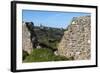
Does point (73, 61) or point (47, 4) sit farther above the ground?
point (47, 4)

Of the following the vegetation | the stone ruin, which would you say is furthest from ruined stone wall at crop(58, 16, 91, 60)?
the stone ruin

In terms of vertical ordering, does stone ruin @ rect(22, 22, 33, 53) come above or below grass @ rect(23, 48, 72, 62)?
above

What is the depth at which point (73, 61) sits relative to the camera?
1.71 meters

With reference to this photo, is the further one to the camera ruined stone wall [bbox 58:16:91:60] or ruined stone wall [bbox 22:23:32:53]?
ruined stone wall [bbox 58:16:91:60]

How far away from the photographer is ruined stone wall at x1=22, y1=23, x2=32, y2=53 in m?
1.56

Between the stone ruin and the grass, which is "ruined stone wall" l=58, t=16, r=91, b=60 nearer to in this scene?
the grass

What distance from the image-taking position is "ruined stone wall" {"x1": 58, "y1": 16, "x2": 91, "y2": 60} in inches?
66.6

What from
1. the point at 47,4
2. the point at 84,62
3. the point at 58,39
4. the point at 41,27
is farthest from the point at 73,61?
the point at 47,4

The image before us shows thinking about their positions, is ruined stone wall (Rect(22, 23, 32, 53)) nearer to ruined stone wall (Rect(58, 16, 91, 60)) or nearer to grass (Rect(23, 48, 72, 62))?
grass (Rect(23, 48, 72, 62))

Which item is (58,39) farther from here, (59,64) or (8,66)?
(8,66)

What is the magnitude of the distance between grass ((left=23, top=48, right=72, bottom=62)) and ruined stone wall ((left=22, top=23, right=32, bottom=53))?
4 cm

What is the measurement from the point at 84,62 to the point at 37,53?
0.40 metres

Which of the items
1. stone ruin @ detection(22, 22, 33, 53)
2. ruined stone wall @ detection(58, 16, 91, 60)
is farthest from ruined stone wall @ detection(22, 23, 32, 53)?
ruined stone wall @ detection(58, 16, 91, 60)

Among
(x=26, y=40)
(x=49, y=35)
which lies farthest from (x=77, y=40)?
(x=26, y=40)
